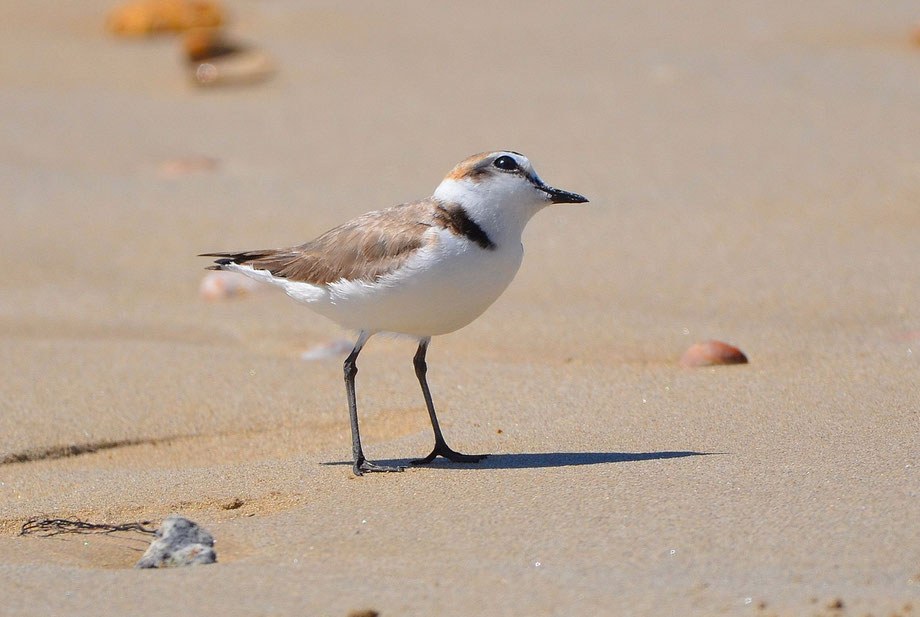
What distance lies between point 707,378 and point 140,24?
34.1 ft

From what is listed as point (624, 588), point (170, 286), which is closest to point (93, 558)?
point (624, 588)

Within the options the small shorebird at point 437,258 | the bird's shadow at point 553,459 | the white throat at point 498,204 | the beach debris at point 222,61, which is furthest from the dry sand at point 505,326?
the white throat at point 498,204

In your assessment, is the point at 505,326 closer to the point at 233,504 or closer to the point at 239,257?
the point at 239,257

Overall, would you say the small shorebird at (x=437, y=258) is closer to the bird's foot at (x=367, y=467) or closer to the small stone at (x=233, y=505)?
the bird's foot at (x=367, y=467)

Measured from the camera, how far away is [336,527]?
401 cm

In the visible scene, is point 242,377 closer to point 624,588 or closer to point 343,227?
point 343,227

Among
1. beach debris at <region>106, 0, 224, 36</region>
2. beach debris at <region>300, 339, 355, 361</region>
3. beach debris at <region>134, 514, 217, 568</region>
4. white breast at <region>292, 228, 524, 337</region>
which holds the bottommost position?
beach debris at <region>134, 514, 217, 568</region>

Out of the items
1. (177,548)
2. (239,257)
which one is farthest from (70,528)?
(239,257)

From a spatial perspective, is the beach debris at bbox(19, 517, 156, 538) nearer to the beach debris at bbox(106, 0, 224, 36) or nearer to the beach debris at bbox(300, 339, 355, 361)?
the beach debris at bbox(300, 339, 355, 361)

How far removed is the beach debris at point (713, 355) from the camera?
5.84 metres

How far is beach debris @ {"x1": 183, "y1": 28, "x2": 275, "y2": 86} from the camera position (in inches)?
484

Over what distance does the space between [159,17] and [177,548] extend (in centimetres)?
1137

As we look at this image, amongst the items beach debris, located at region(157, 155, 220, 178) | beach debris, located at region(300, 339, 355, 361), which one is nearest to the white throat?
Answer: beach debris, located at region(300, 339, 355, 361)

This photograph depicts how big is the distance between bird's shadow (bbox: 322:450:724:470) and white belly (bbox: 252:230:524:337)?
0.56 metres
